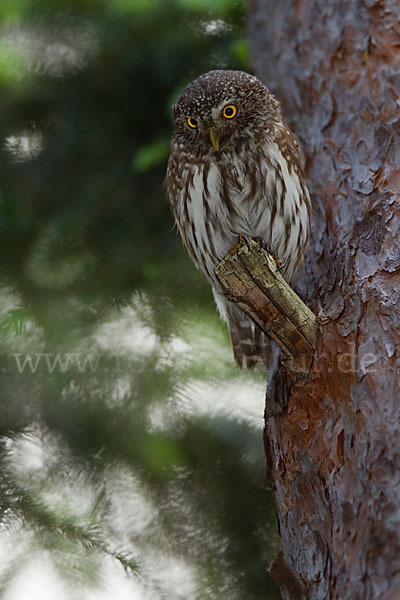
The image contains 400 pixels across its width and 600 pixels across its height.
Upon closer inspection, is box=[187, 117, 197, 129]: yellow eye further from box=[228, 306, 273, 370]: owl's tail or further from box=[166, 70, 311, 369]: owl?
box=[228, 306, 273, 370]: owl's tail

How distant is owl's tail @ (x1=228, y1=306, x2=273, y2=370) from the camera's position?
10.3 ft

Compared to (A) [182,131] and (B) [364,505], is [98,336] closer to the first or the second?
(A) [182,131]

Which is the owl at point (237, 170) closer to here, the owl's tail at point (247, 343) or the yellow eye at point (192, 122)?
the yellow eye at point (192, 122)

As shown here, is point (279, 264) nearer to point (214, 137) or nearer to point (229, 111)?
point (214, 137)

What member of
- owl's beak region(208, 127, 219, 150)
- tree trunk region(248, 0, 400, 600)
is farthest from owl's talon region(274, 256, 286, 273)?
owl's beak region(208, 127, 219, 150)

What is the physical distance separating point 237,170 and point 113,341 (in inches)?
39.9

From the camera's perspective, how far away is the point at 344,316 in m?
2.25

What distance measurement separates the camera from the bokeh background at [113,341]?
2811 millimetres

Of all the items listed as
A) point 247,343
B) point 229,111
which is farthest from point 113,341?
point 229,111

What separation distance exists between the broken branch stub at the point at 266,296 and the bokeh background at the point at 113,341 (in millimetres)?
1053

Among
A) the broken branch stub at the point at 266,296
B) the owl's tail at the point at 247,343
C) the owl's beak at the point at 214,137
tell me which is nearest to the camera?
the broken branch stub at the point at 266,296

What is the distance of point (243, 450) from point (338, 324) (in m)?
1.10

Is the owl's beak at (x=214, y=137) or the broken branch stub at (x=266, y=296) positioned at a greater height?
the owl's beak at (x=214, y=137)

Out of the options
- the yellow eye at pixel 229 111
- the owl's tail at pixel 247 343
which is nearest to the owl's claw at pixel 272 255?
the owl's tail at pixel 247 343
